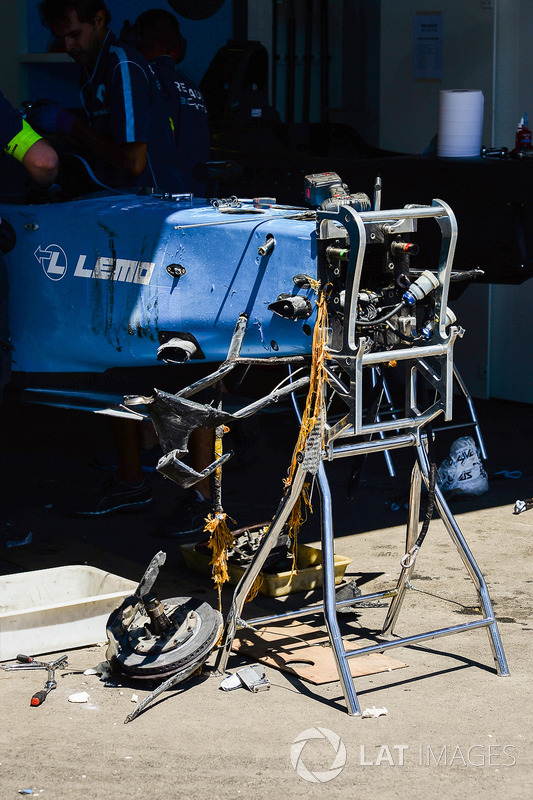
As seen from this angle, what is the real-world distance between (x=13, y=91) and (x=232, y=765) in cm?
514

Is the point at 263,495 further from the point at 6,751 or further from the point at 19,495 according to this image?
the point at 6,751

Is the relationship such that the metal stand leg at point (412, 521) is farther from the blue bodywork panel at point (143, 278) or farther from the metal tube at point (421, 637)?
the blue bodywork panel at point (143, 278)

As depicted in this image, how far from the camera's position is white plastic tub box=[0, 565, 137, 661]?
144 inches

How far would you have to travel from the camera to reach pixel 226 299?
3.98m

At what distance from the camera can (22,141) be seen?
15.1ft

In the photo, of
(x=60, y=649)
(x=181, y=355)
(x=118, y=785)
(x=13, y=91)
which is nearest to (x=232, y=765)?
(x=118, y=785)

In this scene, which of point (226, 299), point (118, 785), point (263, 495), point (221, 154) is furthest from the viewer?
point (221, 154)

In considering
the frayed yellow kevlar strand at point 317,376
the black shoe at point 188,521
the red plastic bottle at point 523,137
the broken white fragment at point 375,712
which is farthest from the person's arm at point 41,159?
the red plastic bottle at point 523,137

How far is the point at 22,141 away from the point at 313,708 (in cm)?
253

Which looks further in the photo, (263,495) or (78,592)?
(263,495)

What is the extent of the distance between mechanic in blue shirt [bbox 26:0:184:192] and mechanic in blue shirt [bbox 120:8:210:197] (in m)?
0.45

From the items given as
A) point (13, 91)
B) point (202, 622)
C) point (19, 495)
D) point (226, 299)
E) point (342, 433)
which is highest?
point (13, 91)

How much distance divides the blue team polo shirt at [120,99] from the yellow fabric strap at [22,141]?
52cm

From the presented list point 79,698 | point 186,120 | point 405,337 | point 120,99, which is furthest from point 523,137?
point 79,698
